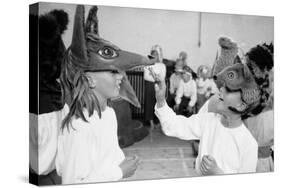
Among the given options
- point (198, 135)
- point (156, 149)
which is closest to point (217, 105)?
point (198, 135)

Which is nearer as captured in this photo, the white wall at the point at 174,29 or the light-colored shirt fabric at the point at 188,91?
the white wall at the point at 174,29

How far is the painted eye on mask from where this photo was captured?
7430mm

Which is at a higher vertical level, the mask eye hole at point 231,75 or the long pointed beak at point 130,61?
the long pointed beak at point 130,61

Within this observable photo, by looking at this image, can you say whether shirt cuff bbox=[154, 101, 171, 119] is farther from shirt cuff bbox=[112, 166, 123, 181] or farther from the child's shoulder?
the child's shoulder

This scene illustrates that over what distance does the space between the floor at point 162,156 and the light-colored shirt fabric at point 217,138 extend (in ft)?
0.34

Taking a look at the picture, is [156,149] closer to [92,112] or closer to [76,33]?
[92,112]

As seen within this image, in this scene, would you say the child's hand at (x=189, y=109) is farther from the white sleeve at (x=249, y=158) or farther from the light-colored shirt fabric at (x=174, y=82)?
the white sleeve at (x=249, y=158)

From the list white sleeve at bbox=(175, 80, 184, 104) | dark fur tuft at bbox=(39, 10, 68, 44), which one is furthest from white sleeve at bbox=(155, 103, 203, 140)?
dark fur tuft at bbox=(39, 10, 68, 44)

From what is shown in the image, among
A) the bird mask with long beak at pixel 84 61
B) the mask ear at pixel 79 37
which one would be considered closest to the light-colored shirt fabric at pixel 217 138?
the bird mask with long beak at pixel 84 61

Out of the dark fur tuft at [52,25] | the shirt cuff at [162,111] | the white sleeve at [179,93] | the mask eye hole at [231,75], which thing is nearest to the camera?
the dark fur tuft at [52,25]

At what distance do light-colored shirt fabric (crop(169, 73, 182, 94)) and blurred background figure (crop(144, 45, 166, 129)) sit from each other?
0.17 m

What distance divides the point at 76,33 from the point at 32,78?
0.76 metres

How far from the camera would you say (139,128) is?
776 centimetres

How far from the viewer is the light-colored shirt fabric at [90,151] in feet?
23.9
